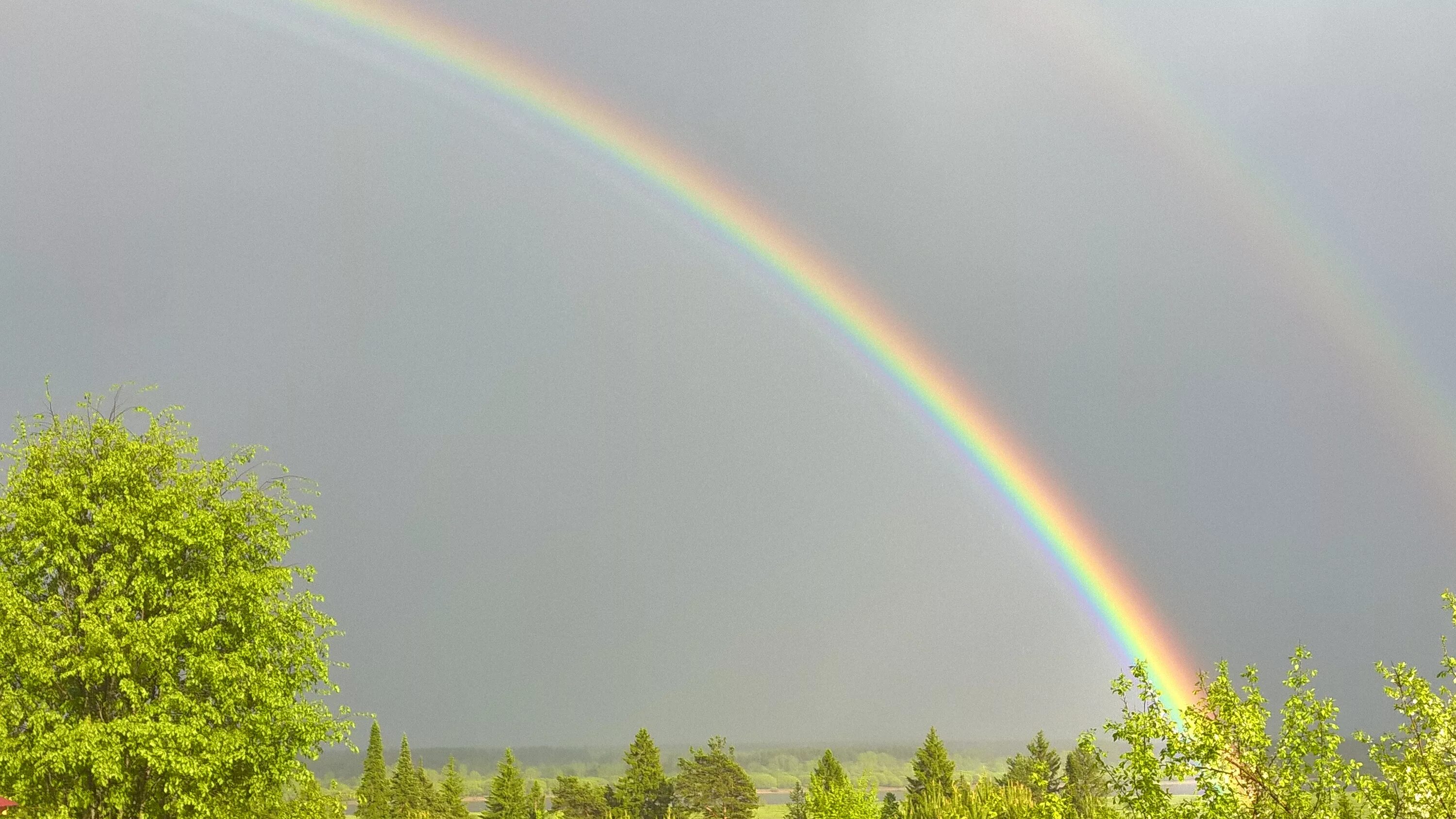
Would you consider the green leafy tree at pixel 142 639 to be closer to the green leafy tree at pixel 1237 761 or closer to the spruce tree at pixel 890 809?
the green leafy tree at pixel 1237 761

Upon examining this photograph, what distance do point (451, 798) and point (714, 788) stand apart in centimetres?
3224

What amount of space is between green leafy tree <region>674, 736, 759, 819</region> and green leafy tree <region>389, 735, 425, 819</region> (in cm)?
2841

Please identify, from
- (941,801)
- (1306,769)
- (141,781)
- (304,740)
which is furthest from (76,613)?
(941,801)

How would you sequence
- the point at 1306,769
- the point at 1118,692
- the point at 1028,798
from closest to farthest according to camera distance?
the point at 1306,769
the point at 1118,692
the point at 1028,798

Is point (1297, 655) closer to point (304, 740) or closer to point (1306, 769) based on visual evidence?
point (1306, 769)

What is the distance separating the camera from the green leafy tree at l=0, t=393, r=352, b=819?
22.8m

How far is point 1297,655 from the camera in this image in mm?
16812

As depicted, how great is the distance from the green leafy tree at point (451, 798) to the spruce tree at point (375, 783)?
245 inches

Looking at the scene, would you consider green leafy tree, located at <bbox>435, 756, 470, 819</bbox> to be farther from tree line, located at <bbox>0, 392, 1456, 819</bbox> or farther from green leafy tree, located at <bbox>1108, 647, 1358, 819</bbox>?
green leafy tree, located at <bbox>1108, 647, 1358, 819</bbox>

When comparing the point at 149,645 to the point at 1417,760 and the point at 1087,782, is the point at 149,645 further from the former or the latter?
the point at 1087,782

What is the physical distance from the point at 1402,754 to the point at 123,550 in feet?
81.6

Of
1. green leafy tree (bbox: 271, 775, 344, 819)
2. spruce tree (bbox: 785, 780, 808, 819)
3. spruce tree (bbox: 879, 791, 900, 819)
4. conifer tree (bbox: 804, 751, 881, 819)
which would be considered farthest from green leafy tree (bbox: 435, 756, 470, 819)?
green leafy tree (bbox: 271, 775, 344, 819)

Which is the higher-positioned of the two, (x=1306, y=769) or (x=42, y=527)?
(x=42, y=527)

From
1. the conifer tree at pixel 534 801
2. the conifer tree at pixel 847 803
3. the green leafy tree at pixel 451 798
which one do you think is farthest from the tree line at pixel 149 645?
A: the green leafy tree at pixel 451 798
